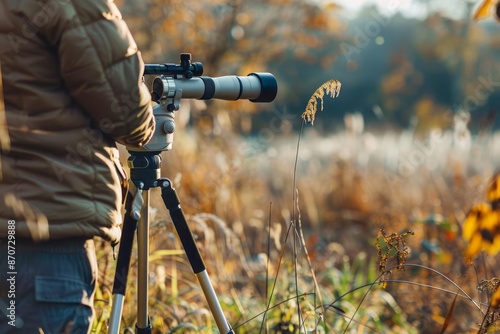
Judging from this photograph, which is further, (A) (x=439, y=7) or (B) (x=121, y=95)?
(A) (x=439, y=7)

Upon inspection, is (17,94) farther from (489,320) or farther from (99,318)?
(489,320)

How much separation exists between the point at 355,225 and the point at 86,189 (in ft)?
17.8

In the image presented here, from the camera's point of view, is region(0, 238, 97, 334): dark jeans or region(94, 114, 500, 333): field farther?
region(94, 114, 500, 333): field

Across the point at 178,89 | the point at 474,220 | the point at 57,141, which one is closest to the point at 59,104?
the point at 57,141

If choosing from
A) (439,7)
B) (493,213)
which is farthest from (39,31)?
(439,7)

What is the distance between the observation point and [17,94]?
2.12 meters

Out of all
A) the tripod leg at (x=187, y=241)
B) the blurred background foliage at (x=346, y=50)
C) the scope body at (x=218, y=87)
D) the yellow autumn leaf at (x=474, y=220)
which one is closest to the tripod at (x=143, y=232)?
the tripod leg at (x=187, y=241)

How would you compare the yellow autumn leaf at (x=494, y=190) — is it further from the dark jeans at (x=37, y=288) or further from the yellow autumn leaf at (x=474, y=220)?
the dark jeans at (x=37, y=288)

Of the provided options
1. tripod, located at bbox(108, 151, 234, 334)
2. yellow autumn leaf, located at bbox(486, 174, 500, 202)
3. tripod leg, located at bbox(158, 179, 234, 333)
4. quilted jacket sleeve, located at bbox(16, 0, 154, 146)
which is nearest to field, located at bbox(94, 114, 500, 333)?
tripod leg, located at bbox(158, 179, 234, 333)

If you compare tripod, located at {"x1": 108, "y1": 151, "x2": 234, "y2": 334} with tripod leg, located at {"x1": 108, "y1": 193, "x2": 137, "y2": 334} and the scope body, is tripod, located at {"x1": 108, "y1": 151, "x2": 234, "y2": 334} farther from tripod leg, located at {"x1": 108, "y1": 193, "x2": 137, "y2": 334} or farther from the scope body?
the scope body

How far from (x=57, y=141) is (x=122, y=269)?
47 cm

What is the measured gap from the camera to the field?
3270mm

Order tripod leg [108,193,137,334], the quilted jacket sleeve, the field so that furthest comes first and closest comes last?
the field
tripod leg [108,193,137,334]
the quilted jacket sleeve

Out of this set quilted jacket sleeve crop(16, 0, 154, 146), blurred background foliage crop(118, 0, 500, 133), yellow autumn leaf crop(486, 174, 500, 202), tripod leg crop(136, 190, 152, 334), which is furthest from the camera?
blurred background foliage crop(118, 0, 500, 133)
